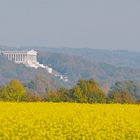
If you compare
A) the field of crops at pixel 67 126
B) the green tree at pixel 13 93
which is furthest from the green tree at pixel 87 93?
the field of crops at pixel 67 126

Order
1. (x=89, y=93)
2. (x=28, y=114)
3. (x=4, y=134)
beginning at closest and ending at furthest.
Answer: (x=4, y=134), (x=28, y=114), (x=89, y=93)

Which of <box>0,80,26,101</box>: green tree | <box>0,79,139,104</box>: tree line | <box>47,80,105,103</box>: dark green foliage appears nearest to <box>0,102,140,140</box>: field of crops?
Answer: <box>0,80,26,101</box>: green tree

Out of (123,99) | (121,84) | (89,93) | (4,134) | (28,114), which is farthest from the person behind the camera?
(121,84)

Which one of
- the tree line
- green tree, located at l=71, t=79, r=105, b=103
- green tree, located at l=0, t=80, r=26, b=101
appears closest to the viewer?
green tree, located at l=0, t=80, r=26, b=101

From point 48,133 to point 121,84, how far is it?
15383 centimetres

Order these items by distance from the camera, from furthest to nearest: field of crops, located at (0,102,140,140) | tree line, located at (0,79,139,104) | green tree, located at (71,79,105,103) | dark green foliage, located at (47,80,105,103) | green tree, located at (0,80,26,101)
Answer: green tree, located at (71,79,105,103)
dark green foliage, located at (47,80,105,103)
tree line, located at (0,79,139,104)
green tree, located at (0,80,26,101)
field of crops, located at (0,102,140,140)

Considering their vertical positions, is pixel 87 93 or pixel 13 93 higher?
pixel 87 93

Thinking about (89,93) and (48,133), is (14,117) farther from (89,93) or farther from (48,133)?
(89,93)

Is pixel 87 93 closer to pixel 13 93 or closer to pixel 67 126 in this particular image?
pixel 13 93

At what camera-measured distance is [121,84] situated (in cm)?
16950

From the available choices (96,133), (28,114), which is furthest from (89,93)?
(96,133)

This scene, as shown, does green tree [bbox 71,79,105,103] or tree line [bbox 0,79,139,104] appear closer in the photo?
tree line [bbox 0,79,139,104]

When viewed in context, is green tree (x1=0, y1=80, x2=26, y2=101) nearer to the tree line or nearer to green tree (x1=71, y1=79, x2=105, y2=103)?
the tree line

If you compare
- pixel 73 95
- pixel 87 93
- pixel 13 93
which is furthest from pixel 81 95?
pixel 13 93
